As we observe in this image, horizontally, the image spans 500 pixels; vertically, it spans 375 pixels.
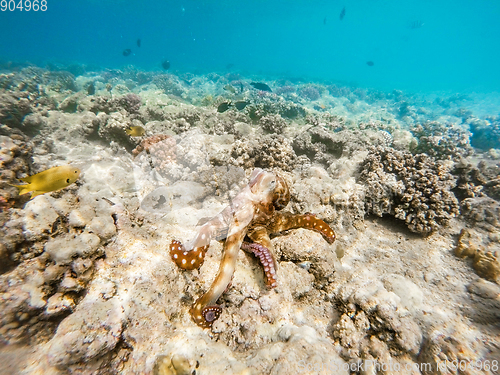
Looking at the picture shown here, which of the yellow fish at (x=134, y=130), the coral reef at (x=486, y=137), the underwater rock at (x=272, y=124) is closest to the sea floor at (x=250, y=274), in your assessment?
the yellow fish at (x=134, y=130)

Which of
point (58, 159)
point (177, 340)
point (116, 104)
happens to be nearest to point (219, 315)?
point (177, 340)

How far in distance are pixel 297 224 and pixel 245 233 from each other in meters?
0.81

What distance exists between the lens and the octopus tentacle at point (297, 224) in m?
3.01

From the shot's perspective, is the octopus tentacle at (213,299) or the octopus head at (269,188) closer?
the octopus tentacle at (213,299)

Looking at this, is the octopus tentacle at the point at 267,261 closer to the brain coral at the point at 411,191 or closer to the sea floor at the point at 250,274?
the sea floor at the point at 250,274

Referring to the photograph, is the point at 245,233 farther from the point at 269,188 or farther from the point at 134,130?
the point at 134,130

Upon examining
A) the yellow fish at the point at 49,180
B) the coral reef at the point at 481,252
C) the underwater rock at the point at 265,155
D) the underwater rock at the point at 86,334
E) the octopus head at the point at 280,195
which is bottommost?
the underwater rock at the point at 86,334

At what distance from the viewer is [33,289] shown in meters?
1.98

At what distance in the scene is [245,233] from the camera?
2756 mm

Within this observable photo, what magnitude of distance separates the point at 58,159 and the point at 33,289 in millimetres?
4401

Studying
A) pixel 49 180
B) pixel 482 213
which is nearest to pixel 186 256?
pixel 49 180

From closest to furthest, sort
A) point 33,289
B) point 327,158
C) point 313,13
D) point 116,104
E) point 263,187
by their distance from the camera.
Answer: point 33,289
point 263,187
point 327,158
point 116,104
point 313,13

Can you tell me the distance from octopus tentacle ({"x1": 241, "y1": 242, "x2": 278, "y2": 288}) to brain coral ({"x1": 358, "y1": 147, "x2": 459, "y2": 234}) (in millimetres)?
2693

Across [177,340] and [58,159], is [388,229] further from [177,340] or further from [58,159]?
[58,159]
